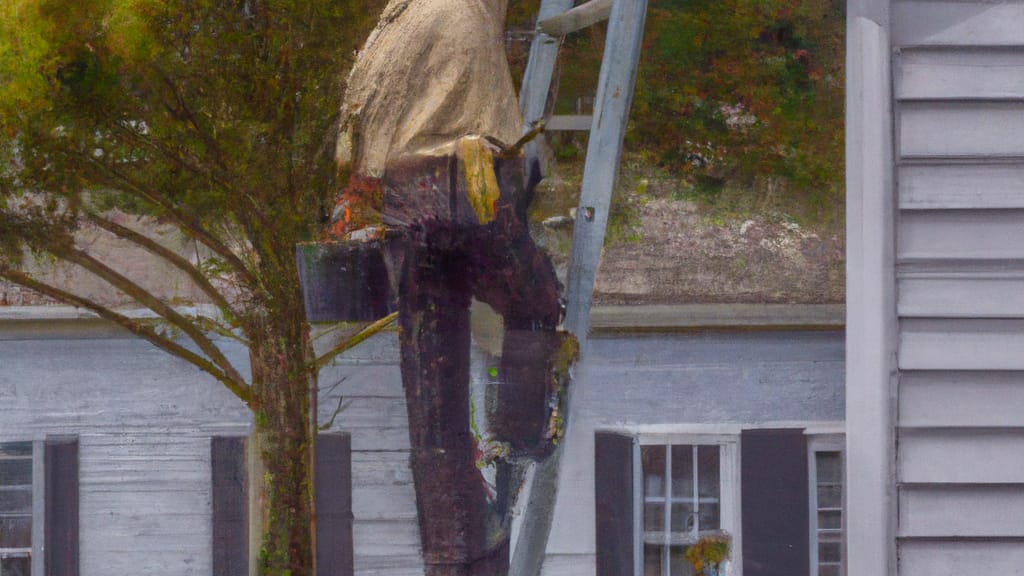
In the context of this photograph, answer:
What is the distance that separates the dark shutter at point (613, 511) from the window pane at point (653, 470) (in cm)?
3

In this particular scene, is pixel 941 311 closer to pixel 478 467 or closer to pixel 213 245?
pixel 478 467

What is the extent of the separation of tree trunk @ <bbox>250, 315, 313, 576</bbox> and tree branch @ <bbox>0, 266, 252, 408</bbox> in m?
0.05

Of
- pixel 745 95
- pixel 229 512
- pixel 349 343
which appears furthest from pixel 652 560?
pixel 745 95

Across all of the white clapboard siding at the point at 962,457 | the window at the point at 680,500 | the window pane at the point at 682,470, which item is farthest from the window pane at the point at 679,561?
the white clapboard siding at the point at 962,457

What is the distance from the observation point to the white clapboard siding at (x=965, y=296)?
2062 millimetres

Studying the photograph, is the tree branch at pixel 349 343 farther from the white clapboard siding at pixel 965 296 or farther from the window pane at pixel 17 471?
the white clapboard siding at pixel 965 296

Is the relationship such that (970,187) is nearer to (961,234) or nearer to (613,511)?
(961,234)

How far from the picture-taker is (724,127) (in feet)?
7.75

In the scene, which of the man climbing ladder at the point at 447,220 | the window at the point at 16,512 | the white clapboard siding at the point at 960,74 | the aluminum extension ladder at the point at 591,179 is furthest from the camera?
the window at the point at 16,512

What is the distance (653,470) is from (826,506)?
1.28 feet

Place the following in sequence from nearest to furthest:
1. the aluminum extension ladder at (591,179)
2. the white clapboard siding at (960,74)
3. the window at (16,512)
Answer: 1. the white clapboard siding at (960,74)
2. the aluminum extension ladder at (591,179)
3. the window at (16,512)

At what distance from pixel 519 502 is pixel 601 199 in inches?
25.2

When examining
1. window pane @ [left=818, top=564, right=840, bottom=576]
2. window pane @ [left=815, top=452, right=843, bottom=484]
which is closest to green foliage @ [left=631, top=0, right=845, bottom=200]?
window pane @ [left=815, top=452, right=843, bottom=484]

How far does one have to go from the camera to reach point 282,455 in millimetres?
2309
